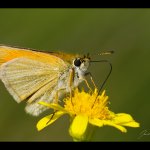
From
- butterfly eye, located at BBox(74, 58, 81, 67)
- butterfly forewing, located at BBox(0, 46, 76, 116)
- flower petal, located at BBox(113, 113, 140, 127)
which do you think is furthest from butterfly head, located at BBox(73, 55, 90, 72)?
flower petal, located at BBox(113, 113, 140, 127)

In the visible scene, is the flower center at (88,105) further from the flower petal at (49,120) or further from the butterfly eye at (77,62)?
the butterfly eye at (77,62)

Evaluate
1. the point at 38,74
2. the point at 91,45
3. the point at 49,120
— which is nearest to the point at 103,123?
the point at 49,120

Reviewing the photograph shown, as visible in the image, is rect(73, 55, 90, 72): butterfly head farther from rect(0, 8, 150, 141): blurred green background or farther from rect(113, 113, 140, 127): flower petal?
rect(0, 8, 150, 141): blurred green background

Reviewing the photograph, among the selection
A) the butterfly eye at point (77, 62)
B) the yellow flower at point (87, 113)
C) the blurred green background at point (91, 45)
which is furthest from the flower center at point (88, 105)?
the blurred green background at point (91, 45)

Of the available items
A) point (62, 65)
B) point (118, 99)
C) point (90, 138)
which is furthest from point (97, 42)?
point (90, 138)

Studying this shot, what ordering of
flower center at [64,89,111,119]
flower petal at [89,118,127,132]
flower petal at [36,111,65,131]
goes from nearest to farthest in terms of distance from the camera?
flower petal at [89,118,127,132]
flower petal at [36,111,65,131]
flower center at [64,89,111,119]

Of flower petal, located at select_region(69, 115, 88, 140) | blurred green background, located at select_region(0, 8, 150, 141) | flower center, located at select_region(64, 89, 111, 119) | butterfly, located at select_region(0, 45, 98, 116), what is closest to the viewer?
flower petal, located at select_region(69, 115, 88, 140)

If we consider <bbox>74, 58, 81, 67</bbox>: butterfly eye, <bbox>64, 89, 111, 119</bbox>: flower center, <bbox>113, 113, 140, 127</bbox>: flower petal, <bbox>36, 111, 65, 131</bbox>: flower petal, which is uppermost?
<bbox>74, 58, 81, 67</bbox>: butterfly eye

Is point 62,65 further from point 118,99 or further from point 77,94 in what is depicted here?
point 118,99
